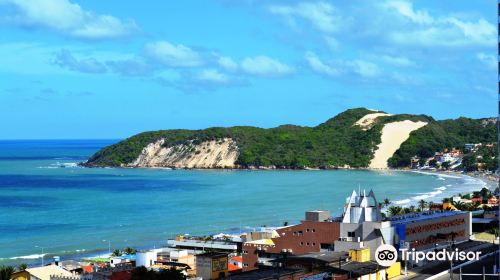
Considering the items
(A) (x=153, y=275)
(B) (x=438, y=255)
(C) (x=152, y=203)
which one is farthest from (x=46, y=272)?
(C) (x=152, y=203)

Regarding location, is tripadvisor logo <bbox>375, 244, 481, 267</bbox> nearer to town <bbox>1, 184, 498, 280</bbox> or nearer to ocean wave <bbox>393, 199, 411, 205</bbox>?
town <bbox>1, 184, 498, 280</bbox>

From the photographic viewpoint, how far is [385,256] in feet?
167

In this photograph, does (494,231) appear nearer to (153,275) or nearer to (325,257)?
(325,257)

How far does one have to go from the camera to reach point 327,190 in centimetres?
15200

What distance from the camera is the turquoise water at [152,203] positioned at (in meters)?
89.6

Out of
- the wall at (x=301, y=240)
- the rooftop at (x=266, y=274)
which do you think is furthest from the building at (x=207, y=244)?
the rooftop at (x=266, y=274)

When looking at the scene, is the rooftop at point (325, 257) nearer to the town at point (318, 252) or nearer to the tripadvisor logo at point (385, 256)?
the town at point (318, 252)

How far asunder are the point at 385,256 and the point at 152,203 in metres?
81.4

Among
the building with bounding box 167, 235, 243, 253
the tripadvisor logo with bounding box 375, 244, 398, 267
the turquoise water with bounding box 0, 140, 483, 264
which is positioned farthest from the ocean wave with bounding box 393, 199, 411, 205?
the tripadvisor logo with bounding box 375, 244, 398, 267

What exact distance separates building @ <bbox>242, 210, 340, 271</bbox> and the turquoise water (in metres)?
A: 24.4

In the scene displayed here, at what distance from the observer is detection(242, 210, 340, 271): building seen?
56.8m

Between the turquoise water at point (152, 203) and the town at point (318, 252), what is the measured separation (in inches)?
766

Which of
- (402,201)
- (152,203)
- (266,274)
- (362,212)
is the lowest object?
(266,274)

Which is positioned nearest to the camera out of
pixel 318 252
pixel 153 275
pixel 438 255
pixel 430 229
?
pixel 153 275
